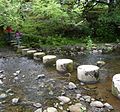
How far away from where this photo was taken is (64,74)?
1017cm

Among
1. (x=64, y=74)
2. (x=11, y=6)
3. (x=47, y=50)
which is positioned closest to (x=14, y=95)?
(x=64, y=74)

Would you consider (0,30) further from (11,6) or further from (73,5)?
(73,5)

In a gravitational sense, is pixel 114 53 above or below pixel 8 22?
below

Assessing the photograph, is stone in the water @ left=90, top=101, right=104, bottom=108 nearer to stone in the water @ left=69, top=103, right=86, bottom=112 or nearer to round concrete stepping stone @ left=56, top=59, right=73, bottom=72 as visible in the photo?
stone in the water @ left=69, top=103, right=86, bottom=112

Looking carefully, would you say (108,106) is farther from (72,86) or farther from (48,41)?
(48,41)

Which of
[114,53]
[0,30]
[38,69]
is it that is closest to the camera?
[38,69]

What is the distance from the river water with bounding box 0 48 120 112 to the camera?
7961 millimetres

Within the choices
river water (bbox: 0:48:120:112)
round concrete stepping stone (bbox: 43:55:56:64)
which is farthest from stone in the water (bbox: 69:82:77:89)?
round concrete stepping stone (bbox: 43:55:56:64)

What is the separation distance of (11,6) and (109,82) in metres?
6.19

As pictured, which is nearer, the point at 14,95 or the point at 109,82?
the point at 14,95

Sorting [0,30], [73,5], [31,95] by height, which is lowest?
[31,95]

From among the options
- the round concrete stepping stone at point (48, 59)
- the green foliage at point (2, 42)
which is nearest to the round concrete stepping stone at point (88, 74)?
the round concrete stepping stone at point (48, 59)

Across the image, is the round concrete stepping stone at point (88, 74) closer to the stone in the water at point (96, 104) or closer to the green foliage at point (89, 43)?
the stone in the water at point (96, 104)

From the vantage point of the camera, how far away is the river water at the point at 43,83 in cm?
796
